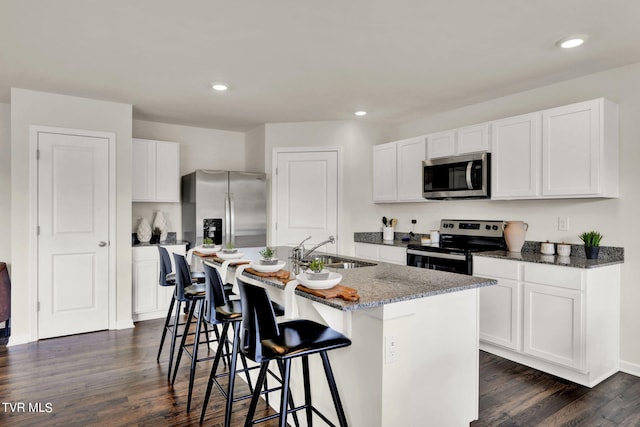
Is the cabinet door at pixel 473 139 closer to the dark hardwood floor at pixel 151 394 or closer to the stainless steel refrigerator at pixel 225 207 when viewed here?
the dark hardwood floor at pixel 151 394

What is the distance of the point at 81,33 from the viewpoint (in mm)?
2520

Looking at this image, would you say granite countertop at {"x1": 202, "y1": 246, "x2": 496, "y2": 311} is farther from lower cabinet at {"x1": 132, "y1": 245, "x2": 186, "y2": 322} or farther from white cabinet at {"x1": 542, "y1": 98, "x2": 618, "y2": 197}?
lower cabinet at {"x1": 132, "y1": 245, "x2": 186, "y2": 322}

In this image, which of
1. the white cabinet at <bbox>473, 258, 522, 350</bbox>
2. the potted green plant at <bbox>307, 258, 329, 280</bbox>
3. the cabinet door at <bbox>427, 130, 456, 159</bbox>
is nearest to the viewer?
the potted green plant at <bbox>307, 258, 329, 280</bbox>

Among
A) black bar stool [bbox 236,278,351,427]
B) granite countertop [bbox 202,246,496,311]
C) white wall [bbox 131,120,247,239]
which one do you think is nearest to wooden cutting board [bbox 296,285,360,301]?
granite countertop [bbox 202,246,496,311]

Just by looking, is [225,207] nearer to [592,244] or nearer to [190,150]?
[190,150]

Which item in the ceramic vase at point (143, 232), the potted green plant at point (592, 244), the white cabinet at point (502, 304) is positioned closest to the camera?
the potted green plant at point (592, 244)

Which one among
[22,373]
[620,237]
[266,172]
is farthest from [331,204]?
[22,373]

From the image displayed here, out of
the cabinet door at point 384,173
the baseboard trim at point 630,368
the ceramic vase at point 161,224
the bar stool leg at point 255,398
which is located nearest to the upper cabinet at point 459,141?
the cabinet door at point 384,173

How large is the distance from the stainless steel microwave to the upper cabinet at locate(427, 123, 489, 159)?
0.22 feet

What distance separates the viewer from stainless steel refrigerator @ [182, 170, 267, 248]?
4660 mm

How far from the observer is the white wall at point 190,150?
4953 mm

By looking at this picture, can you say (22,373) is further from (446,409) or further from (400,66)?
(400,66)

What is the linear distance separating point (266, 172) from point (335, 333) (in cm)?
354

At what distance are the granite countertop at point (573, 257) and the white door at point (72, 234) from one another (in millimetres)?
3824
